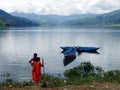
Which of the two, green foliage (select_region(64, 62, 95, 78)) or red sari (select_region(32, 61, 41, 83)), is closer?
red sari (select_region(32, 61, 41, 83))

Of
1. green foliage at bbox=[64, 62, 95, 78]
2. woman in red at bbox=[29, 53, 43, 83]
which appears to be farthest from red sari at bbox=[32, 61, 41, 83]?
green foliage at bbox=[64, 62, 95, 78]

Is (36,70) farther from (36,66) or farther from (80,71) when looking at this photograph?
(80,71)

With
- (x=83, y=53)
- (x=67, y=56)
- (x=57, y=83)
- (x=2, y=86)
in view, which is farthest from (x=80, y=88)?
(x=83, y=53)

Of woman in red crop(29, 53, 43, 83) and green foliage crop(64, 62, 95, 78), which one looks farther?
green foliage crop(64, 62, 95, 78)

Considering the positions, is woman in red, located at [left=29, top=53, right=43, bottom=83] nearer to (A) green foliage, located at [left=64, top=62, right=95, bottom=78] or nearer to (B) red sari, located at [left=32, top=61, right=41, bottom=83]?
(B) red sari, located at [left=32, top=61, right=41, bottom=83]

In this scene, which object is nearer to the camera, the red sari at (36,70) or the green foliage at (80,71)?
the red sari at (36,70)

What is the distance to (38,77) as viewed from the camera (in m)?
22.1

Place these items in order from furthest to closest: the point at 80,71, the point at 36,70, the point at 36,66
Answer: the point at 80,71 → the point at 36,70 → the point at 36,66

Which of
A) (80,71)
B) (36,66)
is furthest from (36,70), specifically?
(80,71)

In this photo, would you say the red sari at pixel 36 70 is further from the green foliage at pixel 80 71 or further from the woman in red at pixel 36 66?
the green foliage at pixel 80 71

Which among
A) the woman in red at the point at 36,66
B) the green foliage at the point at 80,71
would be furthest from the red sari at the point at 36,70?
the green foliage at the point at 80,71

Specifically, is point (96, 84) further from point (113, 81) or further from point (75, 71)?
point (75, 71)

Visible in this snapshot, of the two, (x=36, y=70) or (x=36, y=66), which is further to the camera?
(x=36, y=70)

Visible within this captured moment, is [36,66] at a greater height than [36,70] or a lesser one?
greater
